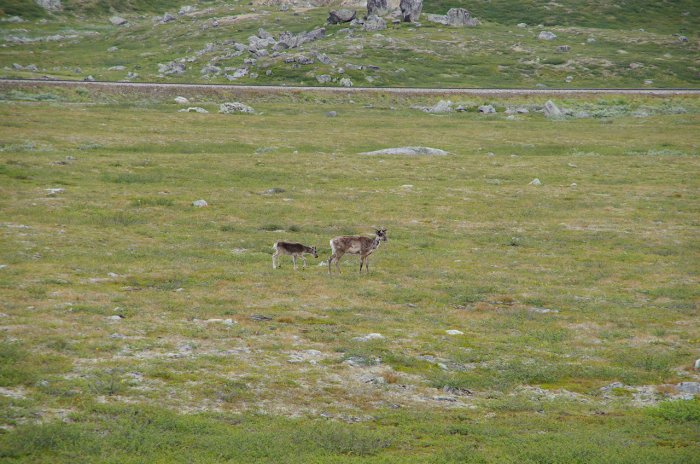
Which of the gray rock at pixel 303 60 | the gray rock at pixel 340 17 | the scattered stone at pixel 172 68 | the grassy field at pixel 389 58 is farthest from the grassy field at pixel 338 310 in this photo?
the gray rock at pixel 340 17

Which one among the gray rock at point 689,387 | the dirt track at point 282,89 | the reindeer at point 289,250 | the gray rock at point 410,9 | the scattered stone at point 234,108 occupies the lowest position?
Answer: the scattered stone at point 234,108

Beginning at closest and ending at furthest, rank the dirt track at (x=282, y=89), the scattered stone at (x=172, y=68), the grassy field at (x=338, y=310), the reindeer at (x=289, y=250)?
the grassy field at (x=338, y=310), the reindeer at (x=289, y=250), the dirt track at (x=282, y=89), the scattered stone at (x=172, y=68)

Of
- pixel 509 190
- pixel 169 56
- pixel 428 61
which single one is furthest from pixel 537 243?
pixel 169 56

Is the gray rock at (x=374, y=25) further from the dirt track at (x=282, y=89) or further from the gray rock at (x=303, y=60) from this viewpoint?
the dirt track at (x=282, y=89)

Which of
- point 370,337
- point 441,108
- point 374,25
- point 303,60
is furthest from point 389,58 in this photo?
point 370,337

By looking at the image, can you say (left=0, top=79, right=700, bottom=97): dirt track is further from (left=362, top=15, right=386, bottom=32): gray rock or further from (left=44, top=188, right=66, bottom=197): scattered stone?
(left=362, top=15, right=386, bottom=32): gray rock

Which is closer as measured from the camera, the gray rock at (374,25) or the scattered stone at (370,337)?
the scattered stone at (370,337)

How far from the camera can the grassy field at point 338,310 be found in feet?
50.5

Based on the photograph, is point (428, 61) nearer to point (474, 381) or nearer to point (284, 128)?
point (284, 128)

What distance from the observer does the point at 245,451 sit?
14.3m

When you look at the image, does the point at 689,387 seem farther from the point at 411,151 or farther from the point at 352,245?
the point at 411,151

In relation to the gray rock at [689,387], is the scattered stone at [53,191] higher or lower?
lower

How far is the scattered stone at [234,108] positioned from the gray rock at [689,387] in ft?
269

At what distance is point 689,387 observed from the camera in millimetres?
19422
